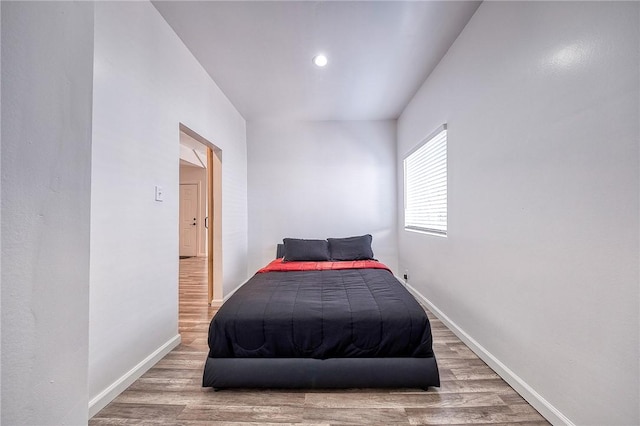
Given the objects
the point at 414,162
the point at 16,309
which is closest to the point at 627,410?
the point at 16,309

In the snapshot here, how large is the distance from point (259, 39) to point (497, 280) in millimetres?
2642

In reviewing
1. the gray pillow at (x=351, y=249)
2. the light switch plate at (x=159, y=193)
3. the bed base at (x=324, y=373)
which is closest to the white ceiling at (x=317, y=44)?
the light switch plate at (x=159, y=193)

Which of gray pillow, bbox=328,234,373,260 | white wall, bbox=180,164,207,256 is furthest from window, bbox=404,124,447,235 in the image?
white wall, bbox=180,164,207,256

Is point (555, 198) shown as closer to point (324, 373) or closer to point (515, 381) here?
point (515, 381)

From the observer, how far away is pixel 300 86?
2982 mm

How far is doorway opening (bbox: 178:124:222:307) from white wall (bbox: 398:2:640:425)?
2.53 m

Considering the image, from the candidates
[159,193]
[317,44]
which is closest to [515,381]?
[159,193]

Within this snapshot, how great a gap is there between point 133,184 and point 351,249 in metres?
2.51

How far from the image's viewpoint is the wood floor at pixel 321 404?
139cm

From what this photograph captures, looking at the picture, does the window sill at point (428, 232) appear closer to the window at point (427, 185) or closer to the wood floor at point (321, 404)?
the window at point (427, 185)

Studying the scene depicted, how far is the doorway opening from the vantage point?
10.3 ft

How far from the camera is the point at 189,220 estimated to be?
7.07 meters

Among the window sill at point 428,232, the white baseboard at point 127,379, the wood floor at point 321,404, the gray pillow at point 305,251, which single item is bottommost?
the wood floor at point 321,404

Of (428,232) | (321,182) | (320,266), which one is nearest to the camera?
(428,232)
